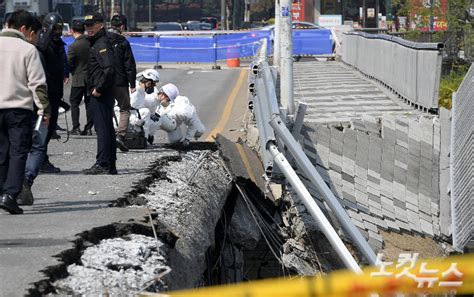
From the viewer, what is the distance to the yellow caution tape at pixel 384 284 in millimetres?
3643

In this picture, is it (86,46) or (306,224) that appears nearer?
(306,224)

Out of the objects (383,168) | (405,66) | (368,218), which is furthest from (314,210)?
(405,66)

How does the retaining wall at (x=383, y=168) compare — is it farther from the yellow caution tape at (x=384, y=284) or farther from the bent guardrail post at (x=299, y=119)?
the yellow caution tape at (x=384, y=284)

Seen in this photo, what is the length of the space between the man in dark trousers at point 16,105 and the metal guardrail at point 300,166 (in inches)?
123

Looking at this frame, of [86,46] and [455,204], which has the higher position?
[86,46]

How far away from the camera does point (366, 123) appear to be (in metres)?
18.6

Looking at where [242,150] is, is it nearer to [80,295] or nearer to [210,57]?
[80,295]

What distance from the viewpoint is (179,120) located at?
50.0 feet

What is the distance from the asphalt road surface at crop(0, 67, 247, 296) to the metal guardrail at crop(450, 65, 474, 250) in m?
3.61

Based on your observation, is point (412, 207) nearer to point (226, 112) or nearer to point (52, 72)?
point (52, 72)

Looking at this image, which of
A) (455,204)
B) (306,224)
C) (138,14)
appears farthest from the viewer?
(138,14)

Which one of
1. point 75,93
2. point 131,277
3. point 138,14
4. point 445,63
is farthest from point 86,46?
point 138,14

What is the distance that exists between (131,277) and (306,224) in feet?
21.6

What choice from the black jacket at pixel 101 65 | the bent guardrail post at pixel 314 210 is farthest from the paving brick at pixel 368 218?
the black jacket at pixel 101 65
